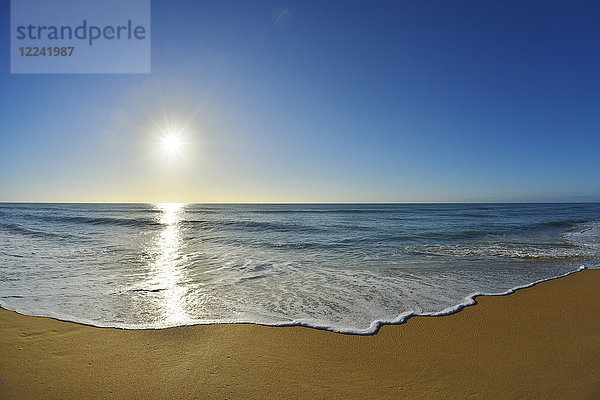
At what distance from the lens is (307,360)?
3268mm

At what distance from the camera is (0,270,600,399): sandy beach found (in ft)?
9.09

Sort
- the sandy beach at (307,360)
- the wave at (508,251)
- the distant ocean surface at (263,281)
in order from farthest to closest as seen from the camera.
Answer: the wave at (508,251) < the distant ocean surface at (263,281) < the sandy beach at (307,360)

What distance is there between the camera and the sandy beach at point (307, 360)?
277 cm

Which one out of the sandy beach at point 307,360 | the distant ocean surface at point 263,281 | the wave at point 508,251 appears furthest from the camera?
the wave at point 508,251

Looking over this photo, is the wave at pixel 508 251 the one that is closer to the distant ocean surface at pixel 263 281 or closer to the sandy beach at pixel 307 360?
the distant ocean surface at pixel 263 281

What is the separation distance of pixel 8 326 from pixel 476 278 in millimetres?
8766

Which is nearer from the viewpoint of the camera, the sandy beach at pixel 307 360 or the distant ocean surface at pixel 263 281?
the sandy beach at pixel 307 360

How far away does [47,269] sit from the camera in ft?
24.5

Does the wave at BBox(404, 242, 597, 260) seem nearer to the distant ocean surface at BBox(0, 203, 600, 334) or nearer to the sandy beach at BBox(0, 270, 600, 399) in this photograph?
the distant ocean surface at BBox(0, 203, 600, 334)

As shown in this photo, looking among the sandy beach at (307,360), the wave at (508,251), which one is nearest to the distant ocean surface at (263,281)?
the wave at (508,251)

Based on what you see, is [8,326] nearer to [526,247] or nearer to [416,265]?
[416,265]

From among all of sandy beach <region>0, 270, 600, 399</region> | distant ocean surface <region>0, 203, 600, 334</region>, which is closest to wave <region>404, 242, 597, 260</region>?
distant ocean surface <region>0, 203, 600, 334</region>

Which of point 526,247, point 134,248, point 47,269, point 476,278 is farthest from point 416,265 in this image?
point 134,248

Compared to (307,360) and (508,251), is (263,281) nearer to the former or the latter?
(307,360)
